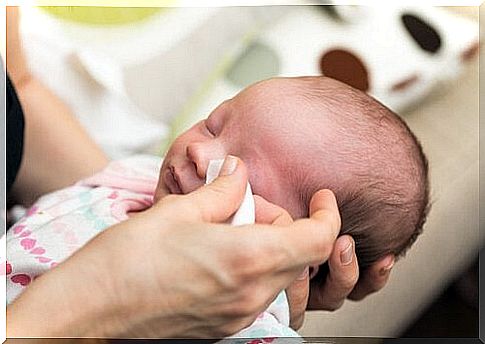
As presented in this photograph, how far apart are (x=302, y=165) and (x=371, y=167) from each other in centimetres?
5

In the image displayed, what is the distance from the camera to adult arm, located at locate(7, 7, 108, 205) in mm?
803

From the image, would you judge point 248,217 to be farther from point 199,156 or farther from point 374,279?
point 374,279

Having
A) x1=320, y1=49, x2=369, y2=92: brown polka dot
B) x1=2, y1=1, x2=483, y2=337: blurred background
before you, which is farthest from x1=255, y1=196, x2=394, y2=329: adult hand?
x1=320, y1=49, x2=369, y2=92: brown polka dot

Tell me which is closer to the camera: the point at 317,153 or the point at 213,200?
the point at 213,200

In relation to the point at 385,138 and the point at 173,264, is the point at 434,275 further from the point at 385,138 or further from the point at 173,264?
the point at 173,264

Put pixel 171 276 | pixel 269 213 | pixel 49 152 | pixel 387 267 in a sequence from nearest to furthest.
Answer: pixel 171 276 < pixel 269 213 < pixel 387 267 < pixel 49 152

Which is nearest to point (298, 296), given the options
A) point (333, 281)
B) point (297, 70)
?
point (333, 281)

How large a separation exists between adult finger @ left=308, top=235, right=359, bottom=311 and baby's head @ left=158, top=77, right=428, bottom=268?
0.06 ft

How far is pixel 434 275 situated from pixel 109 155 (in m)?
0.32

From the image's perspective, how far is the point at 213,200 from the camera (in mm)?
472

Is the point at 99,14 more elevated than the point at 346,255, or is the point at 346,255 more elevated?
the point at 99,14

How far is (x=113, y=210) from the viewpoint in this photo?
2.14 ft

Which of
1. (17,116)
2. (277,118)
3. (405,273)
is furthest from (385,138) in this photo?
(17,116)

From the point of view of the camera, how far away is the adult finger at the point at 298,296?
0.59 meters
